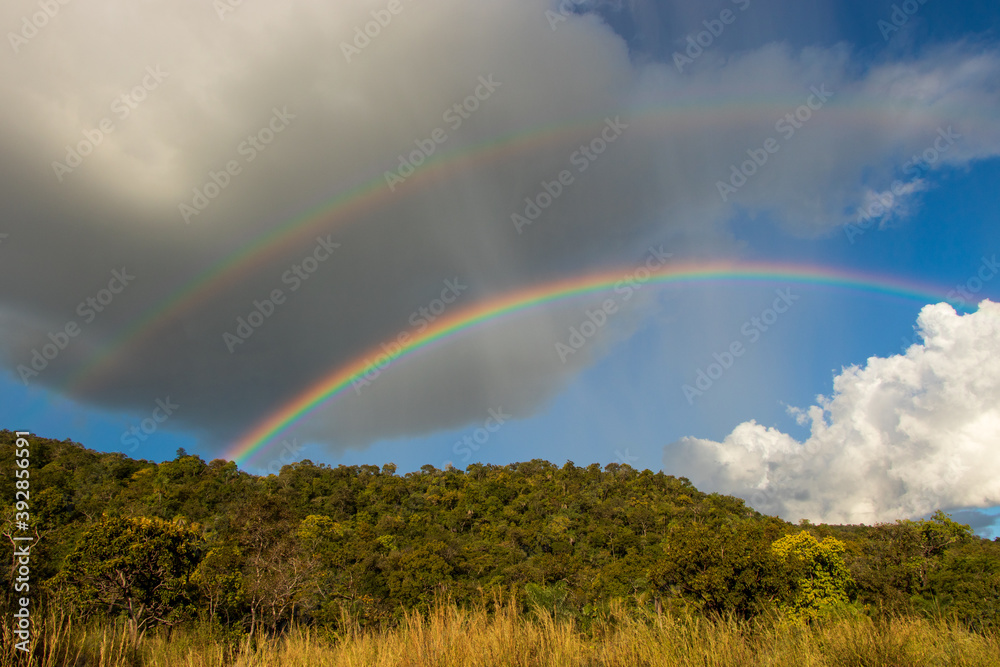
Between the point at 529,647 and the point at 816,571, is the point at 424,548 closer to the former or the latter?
the point at 816,571

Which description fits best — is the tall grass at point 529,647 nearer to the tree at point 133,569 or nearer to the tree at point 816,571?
the tree at point 133,569

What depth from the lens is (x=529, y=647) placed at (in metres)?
5.65

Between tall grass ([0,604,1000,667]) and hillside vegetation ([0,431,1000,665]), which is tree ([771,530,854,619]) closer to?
hillside vegetation ([0,431,1000,665])

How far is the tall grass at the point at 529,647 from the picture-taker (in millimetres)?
5367

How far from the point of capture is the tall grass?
211 inches

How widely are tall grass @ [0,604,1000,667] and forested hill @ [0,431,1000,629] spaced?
23.1 inches

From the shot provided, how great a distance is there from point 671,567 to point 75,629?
43929 millimetres

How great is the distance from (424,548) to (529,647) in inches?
2514

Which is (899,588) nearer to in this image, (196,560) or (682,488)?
(196,560)

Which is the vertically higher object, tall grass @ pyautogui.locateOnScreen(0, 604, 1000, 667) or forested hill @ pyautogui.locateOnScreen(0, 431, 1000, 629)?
forested hill @ pyautogui.locateOnScreen(0, 431, 1000, 629)

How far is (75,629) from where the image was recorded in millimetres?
6789

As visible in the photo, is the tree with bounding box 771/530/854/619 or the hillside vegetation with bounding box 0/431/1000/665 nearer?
the hillside vegetation with bounding box 0/431/1000/665

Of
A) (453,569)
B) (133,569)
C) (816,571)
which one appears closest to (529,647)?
(133,569)

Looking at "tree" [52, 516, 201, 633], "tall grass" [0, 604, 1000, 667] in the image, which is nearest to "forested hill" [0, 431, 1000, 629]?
"tree" [52, 516, 201, 633]
